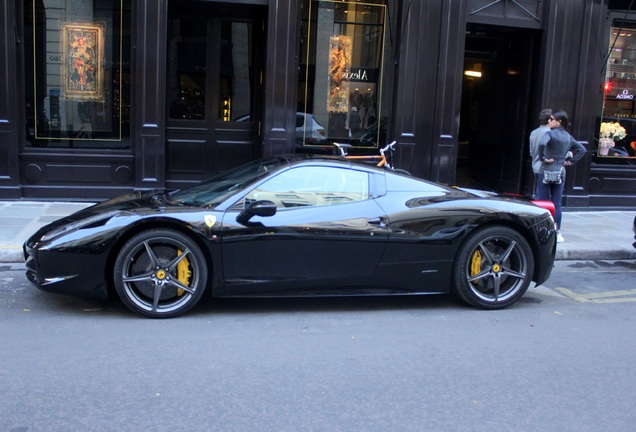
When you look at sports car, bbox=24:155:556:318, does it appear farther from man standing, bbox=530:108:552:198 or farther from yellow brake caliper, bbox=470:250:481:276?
man standing, bbox=530:108:552:198

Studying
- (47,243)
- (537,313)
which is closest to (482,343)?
(537,313)

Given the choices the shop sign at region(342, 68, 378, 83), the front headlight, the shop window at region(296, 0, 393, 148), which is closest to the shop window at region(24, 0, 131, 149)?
the shop window at region(296, 0, 393, 148)

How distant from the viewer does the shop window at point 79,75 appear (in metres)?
10.5

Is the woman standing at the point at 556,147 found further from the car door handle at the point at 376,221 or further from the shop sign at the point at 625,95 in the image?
the car door handle at the point at 376,221

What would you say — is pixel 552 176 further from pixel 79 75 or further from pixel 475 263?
pixel 79 75

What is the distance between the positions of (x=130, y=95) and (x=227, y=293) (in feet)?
20.6

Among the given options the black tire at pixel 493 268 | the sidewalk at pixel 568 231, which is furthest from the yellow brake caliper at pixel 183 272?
the sidewalk at pixel 568 231

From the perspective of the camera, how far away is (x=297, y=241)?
5535mm

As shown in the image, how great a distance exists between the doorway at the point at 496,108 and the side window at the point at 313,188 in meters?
7.16

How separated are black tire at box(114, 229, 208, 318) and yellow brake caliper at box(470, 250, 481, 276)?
7.93 feet

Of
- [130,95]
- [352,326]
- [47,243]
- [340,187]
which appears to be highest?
[130,95]

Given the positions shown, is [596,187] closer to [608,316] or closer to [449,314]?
[608,316]

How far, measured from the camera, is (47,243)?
17.5ft

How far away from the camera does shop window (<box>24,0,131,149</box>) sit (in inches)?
413
